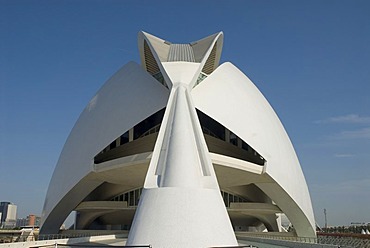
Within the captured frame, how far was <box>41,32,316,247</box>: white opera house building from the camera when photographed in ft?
61.4

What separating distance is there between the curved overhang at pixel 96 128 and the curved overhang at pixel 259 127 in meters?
3.00

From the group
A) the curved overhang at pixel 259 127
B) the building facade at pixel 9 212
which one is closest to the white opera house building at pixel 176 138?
the curved overhang at pixel 259 127

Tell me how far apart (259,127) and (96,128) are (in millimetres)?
9984

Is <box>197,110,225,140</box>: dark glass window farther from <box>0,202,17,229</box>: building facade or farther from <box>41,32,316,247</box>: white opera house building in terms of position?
<box>0,202,17,229</box>: building facade

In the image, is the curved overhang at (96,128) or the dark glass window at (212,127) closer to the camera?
the curved overhang at (96,128)

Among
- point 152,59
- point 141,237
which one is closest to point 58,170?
point 152,59

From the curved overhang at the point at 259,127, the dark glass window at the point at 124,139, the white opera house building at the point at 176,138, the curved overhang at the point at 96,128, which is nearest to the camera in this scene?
the white opera house building at the point at 176,138

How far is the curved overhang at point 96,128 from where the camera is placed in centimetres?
2052

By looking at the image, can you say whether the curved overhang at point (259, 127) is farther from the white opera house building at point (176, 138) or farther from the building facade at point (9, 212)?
the building facade at point (9, 212)

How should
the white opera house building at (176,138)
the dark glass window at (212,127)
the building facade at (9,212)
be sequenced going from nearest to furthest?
the white opera house building at (176,138) < the dark glass window at (212,127) < the building facade at (9,212)

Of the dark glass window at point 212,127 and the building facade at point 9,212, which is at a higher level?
the dark glass window at point 212,127

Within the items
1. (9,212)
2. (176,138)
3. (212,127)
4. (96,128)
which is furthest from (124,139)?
(9,212)

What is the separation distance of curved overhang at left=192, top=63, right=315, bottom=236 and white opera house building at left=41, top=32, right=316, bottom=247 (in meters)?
0.07

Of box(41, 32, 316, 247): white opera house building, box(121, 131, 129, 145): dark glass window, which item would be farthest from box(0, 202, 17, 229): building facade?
box(121, 131, 129, 145): dark glass window
